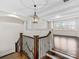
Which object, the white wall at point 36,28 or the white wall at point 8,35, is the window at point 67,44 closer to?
Answer: the white wall at point 36,28

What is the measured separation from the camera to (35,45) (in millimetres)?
3256

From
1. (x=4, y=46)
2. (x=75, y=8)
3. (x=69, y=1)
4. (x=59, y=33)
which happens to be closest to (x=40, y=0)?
(x=69, y=1)

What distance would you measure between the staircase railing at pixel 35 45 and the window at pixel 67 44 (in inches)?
29.5

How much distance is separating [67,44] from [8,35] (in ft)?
12.3

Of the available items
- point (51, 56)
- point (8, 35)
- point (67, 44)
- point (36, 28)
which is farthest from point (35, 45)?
point (36, 28)

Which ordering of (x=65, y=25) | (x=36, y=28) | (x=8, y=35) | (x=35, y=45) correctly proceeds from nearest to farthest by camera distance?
(x=35, y=45) → (x=65, y=25) → (x=8, y=35) → (x=36, y=28)

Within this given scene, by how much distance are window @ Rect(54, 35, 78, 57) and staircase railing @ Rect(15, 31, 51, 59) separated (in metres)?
0.75

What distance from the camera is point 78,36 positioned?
13.8 feet

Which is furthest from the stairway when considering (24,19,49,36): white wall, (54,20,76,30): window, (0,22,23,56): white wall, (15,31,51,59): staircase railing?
(0,22,23,56): white wall

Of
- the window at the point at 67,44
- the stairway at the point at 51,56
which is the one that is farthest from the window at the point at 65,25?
the stairway at the point at 51,56

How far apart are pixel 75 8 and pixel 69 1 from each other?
657 millimetres

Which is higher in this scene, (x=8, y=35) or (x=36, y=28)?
(x=36, y=28)

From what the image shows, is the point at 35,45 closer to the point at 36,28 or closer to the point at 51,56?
the point at 51,56

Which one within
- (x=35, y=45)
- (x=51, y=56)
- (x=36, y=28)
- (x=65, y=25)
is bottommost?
(x=51, y=56)
